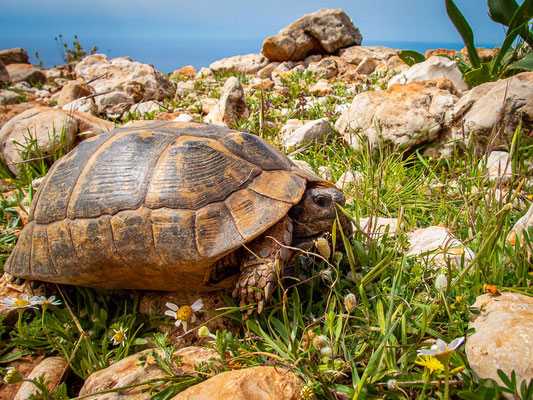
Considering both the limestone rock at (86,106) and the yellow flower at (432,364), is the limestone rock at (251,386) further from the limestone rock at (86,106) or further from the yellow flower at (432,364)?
the limestone rock at (86,106)

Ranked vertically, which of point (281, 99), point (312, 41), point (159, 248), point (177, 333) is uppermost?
point (312, 41)

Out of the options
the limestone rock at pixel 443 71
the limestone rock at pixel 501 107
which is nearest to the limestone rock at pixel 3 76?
the limestone rock at pixel 443 71

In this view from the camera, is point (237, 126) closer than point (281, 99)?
Yes

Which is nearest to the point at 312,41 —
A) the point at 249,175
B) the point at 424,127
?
the point at 424,127

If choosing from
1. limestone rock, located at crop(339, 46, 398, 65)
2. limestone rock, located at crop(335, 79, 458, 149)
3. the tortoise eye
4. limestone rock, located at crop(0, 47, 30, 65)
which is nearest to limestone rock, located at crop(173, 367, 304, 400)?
the tortoise eye


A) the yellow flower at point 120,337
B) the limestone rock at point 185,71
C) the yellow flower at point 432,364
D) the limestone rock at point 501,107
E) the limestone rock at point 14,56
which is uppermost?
the limestone rock at point 14,56

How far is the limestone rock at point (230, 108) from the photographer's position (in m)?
4.95

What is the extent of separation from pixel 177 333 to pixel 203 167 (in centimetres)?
106

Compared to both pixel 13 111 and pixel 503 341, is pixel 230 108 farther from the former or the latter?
pixel 503 341

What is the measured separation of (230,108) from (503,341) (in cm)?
441

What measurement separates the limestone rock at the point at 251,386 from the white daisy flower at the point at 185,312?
61 centimetres

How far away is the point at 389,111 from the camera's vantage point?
3803 millimetres

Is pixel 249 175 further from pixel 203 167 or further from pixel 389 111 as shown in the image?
pixel 389 111

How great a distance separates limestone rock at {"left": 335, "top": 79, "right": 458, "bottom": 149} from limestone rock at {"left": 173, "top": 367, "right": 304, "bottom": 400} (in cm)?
259
